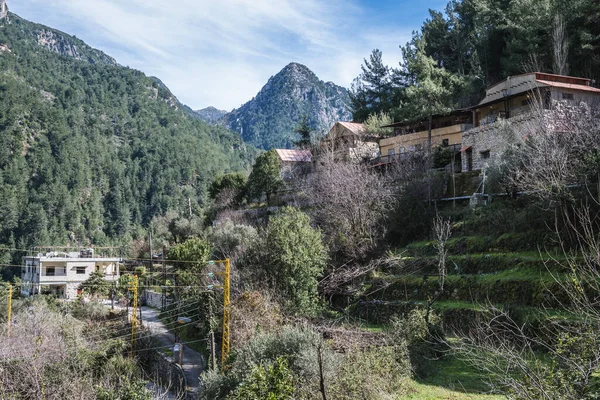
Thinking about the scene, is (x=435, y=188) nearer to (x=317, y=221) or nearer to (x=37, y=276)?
(x=317, y=221)

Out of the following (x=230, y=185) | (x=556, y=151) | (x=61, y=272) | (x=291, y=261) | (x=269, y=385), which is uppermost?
(x=230, y=185)

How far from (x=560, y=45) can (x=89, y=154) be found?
11139cm

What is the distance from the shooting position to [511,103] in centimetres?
3183

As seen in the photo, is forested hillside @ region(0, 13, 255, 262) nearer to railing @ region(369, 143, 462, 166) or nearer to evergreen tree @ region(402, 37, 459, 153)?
Result: railing @ region(369, 143, 462, 166)

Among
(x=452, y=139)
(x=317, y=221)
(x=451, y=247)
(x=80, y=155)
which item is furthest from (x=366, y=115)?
(x=80, y=155)

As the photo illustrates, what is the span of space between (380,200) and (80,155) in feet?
334

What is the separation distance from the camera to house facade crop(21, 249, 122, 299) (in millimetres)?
50219

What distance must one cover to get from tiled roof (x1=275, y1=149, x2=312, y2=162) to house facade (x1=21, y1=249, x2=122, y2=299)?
66.8 feet

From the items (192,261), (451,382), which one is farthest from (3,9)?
(451,382)

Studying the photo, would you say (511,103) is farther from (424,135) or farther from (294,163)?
(294,163)

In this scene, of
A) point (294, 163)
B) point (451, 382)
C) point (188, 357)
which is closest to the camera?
point (451, 382)

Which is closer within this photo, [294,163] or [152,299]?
[152,299]

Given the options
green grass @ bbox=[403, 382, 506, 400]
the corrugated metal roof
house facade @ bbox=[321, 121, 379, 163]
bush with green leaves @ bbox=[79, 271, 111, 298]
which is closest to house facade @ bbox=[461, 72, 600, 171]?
the corrugated metal roof

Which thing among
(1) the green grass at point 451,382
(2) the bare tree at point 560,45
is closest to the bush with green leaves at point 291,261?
(1) the green grass at point 451,382
